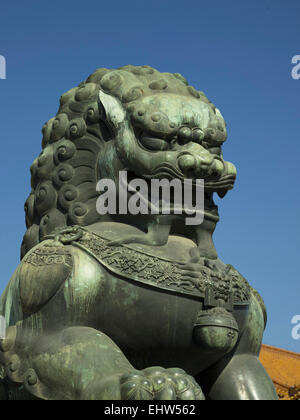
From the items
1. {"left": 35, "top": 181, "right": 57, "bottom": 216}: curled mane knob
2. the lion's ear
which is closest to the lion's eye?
the lion's ear

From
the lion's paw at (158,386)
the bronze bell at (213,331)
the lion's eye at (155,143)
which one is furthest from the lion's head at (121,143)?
the lion's paw at (158,386)

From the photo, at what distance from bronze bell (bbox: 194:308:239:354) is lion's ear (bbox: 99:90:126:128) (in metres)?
1.60

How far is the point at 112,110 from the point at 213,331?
1840 millimetres

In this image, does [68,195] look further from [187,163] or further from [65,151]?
[187,163]

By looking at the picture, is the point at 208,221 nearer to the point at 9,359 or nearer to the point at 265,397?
the point at 265,397

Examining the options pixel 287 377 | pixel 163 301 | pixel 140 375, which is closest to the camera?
pixel 140 375

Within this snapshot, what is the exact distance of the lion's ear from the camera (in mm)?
5039

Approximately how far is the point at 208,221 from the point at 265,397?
141 centimetres

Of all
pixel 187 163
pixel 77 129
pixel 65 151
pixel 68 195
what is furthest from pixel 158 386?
pixel 77 129

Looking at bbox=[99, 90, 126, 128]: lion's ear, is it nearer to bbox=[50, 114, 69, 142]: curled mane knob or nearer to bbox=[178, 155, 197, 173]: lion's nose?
bbox=[50, 114, 69, 142]: curled mane knob

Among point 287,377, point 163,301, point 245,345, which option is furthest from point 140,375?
point 287,377

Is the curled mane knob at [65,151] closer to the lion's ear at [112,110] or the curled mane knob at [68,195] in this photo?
the curled mane knob at [68,195]

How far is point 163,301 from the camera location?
4.59 m

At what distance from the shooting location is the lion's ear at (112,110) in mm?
5039
